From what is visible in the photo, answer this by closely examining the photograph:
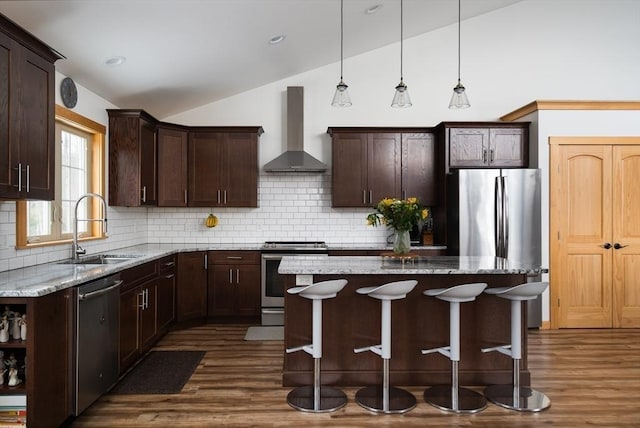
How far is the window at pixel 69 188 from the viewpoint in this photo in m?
3.57

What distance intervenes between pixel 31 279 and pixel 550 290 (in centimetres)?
504

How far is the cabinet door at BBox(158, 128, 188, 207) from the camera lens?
5348 millimetres

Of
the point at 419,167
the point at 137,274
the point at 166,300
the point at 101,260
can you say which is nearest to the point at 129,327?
the point at 137,274

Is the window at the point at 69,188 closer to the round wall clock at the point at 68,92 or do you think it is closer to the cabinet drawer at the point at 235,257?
the round wall clock at the point at 68,92

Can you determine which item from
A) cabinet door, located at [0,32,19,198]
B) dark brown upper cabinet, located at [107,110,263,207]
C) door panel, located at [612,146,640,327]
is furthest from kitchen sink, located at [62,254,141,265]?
door panel, located at [612,146,640,327]

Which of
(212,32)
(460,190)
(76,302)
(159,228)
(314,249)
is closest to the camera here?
(76,302)

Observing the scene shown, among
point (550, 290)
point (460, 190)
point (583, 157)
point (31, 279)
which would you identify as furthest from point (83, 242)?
point (583, 157)

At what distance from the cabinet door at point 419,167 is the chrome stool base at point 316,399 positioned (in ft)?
9.99

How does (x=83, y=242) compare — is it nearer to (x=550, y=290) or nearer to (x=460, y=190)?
(x=460, y=190)

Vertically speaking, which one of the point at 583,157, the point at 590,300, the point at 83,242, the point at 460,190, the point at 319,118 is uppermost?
the point at 319,118

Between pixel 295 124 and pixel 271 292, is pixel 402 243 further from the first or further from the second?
pixel 295 124

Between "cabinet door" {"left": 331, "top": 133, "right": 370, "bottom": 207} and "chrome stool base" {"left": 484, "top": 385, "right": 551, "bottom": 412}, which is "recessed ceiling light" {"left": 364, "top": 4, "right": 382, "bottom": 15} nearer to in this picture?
"cabinet door" {"left": 331, "top": 133, "right": 370, "bottom": 207}

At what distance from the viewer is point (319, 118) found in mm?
6055

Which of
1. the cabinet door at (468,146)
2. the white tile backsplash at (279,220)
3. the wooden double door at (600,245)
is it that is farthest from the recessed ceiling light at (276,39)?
the wooden double door at (600,245)
